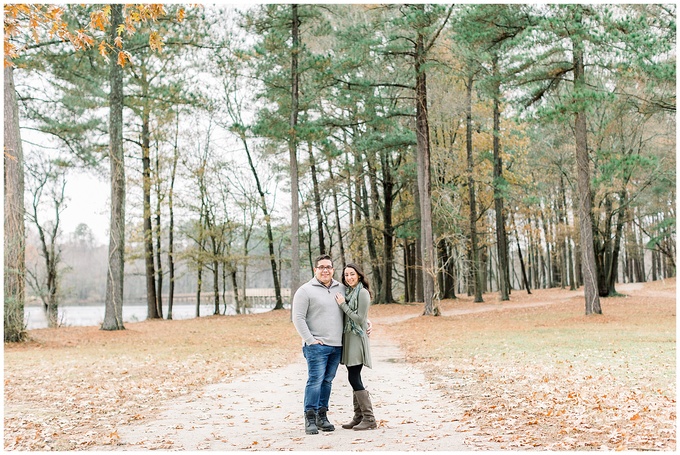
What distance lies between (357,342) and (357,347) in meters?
0.05

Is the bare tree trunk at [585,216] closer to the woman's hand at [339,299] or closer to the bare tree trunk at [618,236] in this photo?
the bare tree trunk at [618,236]

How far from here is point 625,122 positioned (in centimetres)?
2877

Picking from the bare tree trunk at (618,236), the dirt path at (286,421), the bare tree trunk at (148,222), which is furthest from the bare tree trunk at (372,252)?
the dirt path at (286,421)

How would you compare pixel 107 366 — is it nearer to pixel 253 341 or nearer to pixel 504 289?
pixel 253 341

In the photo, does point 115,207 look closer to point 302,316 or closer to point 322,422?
point 302,316

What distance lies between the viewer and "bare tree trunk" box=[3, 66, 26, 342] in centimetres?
1570

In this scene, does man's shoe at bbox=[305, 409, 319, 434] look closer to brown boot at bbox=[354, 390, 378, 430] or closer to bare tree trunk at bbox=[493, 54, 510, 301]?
brown boot at bbox=[354, 390, 378, 430]

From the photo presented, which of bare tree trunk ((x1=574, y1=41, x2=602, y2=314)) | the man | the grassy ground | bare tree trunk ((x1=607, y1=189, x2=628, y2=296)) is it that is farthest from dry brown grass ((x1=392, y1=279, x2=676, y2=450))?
bare tree trunk ((x1=607, y1=189, x2=628, y2=296))

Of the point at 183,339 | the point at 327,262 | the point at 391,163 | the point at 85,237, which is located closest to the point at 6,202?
the point at 183,339

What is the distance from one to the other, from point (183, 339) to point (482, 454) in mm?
14351

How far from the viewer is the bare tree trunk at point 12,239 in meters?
15.7

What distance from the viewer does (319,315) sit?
6.21 meters

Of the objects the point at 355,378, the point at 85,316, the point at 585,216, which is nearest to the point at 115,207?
the point at 585,216

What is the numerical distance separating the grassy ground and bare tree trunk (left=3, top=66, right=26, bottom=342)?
710 millimetres
